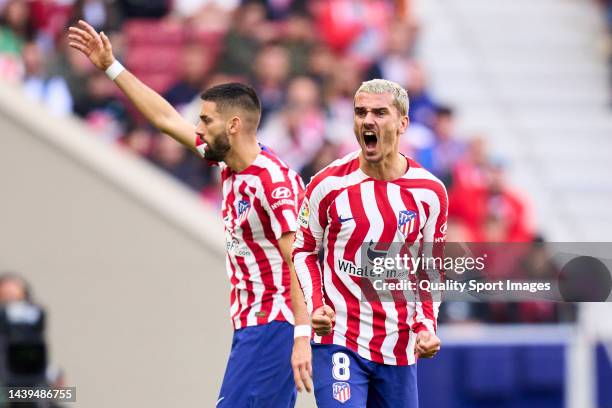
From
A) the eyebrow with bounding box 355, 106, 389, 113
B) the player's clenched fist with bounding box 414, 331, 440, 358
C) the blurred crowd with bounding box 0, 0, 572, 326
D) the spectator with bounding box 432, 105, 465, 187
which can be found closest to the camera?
the player's clenched fist with bounding box 414, 331, 440, 358

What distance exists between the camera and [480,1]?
1730 centimetres

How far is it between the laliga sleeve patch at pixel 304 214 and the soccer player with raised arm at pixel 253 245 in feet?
1.50

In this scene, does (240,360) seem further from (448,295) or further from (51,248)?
(51,248)

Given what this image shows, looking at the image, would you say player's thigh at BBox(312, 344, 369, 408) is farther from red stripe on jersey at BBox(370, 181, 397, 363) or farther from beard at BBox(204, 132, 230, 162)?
beard at BBox(204, 132, 230, 162)

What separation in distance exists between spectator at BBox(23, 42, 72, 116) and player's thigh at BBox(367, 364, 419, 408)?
620cm

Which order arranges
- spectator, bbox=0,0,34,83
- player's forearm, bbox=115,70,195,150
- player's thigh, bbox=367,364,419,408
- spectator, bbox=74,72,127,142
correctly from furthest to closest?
spectator, bbox=0,0,34,83 → spectator, bbox=74,72,127,142 → player's forearm, bbox=115,70,195,150 → player's thigh, bbox=367,364,419,408

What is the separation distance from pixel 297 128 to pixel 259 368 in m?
5.32

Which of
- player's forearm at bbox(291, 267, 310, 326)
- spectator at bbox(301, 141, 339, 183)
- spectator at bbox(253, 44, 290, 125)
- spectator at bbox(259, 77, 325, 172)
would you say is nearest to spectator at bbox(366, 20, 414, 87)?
spectator at bbox(253, 44, 290, 125)

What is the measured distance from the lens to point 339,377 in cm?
619

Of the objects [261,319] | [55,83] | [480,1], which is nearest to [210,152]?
[261,319]

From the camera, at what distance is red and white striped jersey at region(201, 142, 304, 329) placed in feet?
22.4

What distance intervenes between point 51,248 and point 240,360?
4019mm

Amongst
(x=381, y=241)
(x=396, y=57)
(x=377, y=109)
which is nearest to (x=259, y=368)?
(x=381, y=241)

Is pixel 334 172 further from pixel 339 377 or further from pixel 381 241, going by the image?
pixel 339 377
